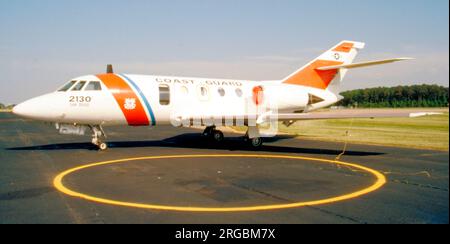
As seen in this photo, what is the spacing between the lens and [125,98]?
1543cm

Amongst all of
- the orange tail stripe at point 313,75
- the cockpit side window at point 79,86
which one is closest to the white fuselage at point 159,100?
the cockpit side window at point 79,86

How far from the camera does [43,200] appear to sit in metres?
7.47

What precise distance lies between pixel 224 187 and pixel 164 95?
8.69 metres

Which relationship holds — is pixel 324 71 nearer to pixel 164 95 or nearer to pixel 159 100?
pixel 164 95

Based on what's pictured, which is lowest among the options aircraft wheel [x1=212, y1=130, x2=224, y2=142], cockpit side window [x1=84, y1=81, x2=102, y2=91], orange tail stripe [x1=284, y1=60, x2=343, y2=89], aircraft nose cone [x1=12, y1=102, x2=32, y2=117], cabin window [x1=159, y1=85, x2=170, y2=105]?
aircraft wheel [x1=212, y1=130, x2=224, y2=142]

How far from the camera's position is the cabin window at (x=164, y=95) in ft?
53.8

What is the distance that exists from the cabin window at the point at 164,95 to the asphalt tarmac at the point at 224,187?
9.35ft

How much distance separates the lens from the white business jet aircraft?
48.0 feet

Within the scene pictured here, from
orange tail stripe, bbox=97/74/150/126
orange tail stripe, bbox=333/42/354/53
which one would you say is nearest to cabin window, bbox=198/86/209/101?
orange tail stripe, bbox=97/74/150/126

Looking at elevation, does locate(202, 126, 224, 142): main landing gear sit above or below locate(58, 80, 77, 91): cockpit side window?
below

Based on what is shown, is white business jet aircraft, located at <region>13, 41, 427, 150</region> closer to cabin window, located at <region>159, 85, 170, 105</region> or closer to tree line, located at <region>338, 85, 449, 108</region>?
cabin window, located at <region>159, 85, 170, 105</region>
